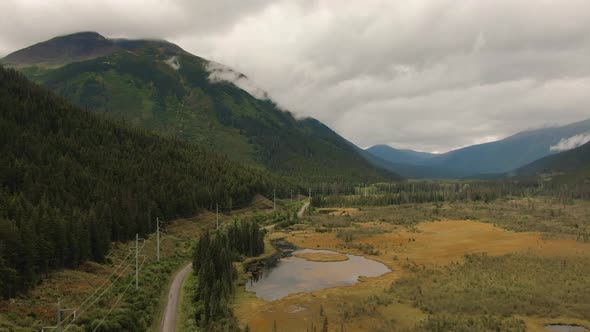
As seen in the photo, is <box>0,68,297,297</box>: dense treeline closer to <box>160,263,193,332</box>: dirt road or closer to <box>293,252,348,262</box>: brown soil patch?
<box>160,263,193,332</box>: dirt road

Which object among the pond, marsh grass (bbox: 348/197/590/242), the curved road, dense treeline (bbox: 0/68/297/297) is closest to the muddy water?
the curved road

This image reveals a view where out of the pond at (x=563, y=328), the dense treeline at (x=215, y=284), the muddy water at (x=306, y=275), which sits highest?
the dense treeline at (x=215, y=284)

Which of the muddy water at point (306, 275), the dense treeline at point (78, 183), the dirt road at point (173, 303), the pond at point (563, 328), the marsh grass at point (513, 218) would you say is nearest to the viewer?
the pond at point (563, 328)

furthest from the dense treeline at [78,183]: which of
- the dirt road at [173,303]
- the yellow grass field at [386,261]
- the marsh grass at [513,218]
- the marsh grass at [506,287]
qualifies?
the marsh grass at [513,218]

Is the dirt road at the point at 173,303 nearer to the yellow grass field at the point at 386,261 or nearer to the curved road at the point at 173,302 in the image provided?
the curved road at the point at 173,302

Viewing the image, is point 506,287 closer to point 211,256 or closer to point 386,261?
point 386,261

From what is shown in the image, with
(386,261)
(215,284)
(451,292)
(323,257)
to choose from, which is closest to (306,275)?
(323,257)

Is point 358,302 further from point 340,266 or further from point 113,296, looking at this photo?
point 113,296
